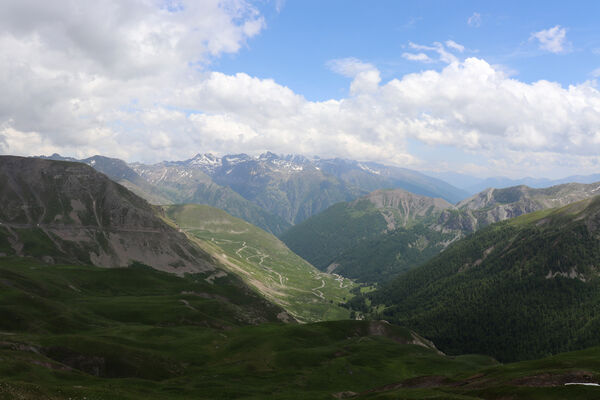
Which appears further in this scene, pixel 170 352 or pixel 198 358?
pixel 198 358

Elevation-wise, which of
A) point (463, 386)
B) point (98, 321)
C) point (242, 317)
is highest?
point (463, 386)

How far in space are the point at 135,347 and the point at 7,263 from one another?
509ft

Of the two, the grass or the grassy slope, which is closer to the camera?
the grass

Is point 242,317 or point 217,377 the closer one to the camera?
point 217,377

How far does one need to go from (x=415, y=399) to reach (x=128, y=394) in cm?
4517

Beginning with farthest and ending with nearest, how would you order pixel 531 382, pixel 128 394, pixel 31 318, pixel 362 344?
1. pixel 362 344
2. pixel 31 318
3. pixel 531 382
4. pixel 128 394

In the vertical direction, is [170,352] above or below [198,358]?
above

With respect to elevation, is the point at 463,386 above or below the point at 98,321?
above

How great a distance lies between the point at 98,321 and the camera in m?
125

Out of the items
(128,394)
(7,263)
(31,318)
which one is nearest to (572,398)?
(128,394)

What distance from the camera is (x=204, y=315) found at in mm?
155875

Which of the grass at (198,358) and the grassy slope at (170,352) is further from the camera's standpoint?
the grassy slope at (170,352)

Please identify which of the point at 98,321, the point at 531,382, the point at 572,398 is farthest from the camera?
the point at 98,321

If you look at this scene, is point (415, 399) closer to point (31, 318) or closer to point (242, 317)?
point (31, 318)
